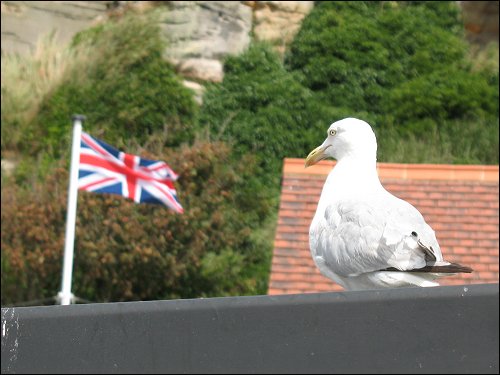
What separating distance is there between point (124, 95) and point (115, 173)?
34.9ft

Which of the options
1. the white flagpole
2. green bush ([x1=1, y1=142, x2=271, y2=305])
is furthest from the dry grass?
the white flagpole

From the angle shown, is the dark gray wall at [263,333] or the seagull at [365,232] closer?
the dark gray wall at [263,333]

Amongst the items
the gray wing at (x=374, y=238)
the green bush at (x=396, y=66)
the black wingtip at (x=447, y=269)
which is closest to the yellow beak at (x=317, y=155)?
the gray wing at (x=374, y=238)

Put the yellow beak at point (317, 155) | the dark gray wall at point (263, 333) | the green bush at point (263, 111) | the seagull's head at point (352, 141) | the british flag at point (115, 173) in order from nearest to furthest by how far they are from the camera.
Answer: the dark gray wall at point (263, 333)
the seagull's head at point (352, 141)
the yellow beak at point (317, 155)
the british flag at point (115, 173)
the green bush at point (263, 111)

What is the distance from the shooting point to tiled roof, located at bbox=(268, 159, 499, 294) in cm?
1198

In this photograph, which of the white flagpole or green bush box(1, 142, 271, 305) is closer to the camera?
the white flagpole

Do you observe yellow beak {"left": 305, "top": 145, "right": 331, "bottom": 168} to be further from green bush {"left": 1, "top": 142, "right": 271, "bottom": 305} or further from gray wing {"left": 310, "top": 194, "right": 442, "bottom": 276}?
green bush {"left": 1, "top": 142, "right": 271, "bottom": 305}

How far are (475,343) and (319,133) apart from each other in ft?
69.6

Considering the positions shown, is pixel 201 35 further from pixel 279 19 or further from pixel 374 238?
pixel 374 238

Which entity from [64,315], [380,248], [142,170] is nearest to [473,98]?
[142,170]

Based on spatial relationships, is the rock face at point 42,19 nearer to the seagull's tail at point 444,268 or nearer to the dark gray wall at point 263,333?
the seagull's tail at point 444,268

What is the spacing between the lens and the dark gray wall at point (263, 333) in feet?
5.40

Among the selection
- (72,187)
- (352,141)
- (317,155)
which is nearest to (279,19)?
(72,187)

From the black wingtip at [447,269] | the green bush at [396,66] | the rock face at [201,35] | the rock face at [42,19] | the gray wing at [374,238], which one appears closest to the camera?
→ the black wingtip at [447,269]
